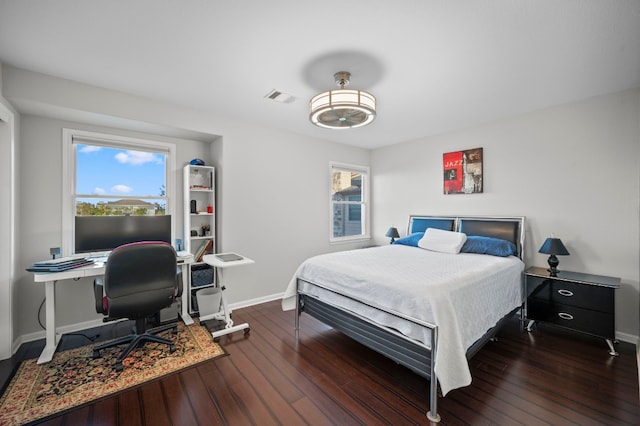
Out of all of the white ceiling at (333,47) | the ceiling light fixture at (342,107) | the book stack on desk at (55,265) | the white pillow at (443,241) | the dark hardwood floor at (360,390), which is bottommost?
the dark hardwood floor at (360,390)

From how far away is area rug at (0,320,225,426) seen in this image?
6.02ft

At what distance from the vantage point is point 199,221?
3.72 m

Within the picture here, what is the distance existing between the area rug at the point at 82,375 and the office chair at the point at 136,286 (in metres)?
0.09

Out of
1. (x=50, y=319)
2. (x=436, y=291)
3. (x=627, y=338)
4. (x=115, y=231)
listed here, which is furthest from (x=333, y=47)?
(x=627, y=338)

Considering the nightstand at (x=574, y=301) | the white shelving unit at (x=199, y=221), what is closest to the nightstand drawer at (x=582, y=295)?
the nightstand at (x=574, y=301)

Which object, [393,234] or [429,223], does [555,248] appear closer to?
[429,223]

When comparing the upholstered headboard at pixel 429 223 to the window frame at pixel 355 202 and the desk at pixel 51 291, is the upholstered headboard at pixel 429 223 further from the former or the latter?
the desk at pixel 51 291

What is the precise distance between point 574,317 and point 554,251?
26.2 inches

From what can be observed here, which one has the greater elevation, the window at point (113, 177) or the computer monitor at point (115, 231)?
the window at point (113, 177)

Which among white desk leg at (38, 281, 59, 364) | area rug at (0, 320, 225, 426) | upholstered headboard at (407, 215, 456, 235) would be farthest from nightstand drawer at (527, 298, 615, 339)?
white desk leg at (38, 281, 59, 364)

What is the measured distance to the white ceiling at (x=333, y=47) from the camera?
5.60 ft

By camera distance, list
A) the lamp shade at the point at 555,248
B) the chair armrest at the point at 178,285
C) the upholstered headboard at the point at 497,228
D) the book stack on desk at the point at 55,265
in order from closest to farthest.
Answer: the book stack on desk at the point at 55,265 < the chair armrest at the point at 178,285 < the lamp shade at the point at 555,248 < the upholstered headboard at the point at 497,228

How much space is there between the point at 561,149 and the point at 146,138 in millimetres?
5048

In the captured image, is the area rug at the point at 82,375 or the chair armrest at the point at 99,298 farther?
the chair armrest at the point at 99,298
